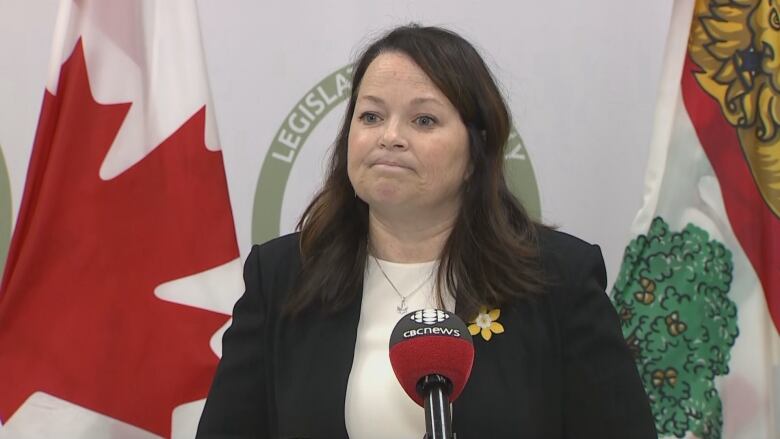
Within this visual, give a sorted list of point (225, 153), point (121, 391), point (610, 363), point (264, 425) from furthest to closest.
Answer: point (225, 153) < point (121, 391) < point (264, 425) < point (610, 363)

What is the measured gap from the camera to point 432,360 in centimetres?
130

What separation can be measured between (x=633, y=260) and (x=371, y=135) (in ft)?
3.36

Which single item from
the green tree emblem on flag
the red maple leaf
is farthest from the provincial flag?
the red maple leaf

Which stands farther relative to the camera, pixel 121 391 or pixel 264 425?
pixel 121 391

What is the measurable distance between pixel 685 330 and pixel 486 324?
0.86m

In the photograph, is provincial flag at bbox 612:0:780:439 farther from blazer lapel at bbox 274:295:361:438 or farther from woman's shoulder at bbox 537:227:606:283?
blazer lapel at bbox 274:295:361:438

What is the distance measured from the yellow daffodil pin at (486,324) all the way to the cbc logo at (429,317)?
471 millimetres

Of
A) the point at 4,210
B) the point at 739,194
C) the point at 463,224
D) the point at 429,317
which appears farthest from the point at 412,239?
the point at 4,210

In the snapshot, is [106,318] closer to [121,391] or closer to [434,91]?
[121,391]

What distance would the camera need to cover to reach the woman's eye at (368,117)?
75.0 inches

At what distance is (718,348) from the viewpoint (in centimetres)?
254

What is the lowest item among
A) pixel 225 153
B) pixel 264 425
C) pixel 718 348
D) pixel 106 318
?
pixel 264 425

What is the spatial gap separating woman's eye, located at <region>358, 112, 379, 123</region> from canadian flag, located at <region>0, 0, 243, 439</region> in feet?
2.61

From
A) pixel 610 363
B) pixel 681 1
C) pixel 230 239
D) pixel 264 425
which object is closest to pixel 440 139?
pixel 610 363
